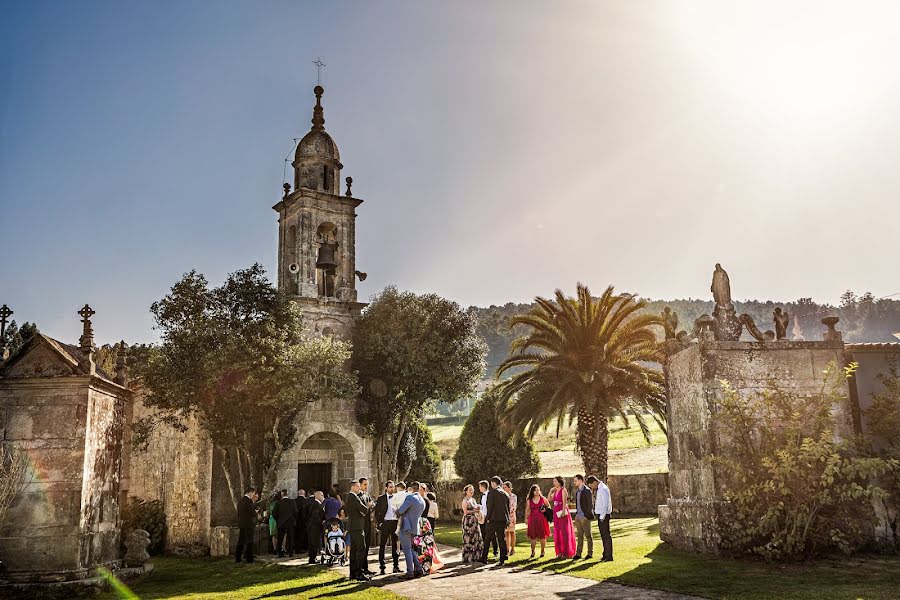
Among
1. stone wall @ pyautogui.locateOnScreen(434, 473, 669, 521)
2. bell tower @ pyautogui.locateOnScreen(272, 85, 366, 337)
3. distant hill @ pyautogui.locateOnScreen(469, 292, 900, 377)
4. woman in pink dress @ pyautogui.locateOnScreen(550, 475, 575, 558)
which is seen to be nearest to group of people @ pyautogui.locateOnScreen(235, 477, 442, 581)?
woman in pink dress @ pyautogui.locateOnScreen(550, 475, 575, 558)

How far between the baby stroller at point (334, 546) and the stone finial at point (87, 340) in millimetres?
6258

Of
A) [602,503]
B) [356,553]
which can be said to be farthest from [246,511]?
[602,503]

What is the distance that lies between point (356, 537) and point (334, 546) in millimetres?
2897

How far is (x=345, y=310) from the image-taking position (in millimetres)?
25359

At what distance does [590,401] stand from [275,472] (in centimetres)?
943

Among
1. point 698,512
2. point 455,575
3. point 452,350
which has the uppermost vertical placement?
point 452,350

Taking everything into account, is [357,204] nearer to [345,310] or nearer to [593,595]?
[345,310]

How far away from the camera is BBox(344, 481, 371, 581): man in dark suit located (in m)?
13.0

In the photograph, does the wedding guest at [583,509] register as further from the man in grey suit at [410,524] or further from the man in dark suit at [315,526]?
the man in dark suit at [315,526]

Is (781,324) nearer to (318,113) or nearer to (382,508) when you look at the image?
(382,508)

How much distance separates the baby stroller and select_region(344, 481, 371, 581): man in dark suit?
8.42 feet

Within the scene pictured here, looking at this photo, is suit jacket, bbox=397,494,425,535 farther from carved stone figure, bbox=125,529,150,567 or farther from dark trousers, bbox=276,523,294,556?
dark trousers, bbox=276,523,294,556

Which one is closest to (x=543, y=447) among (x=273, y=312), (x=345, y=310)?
(x=345, y=310)

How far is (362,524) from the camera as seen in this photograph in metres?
13.1
